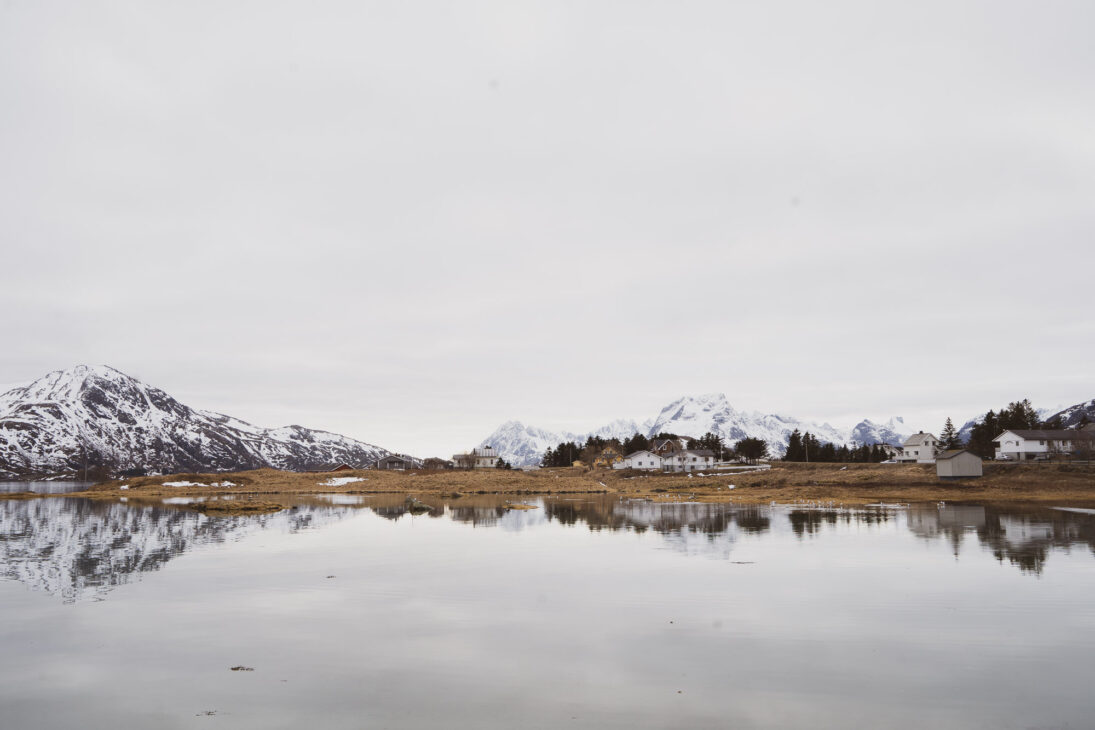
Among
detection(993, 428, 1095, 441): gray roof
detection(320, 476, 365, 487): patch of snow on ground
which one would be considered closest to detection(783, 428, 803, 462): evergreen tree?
detection(993, 428, 1095, 441): gray roof

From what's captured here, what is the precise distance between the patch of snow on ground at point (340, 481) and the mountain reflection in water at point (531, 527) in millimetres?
51223

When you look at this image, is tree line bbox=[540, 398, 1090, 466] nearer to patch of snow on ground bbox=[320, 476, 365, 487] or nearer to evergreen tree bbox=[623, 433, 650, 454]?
evergreen tree bbox=[623, 433, 650, 454]

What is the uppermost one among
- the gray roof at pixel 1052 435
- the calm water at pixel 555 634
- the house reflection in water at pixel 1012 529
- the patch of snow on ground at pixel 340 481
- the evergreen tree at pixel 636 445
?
the gray roof at pixel 1052 435

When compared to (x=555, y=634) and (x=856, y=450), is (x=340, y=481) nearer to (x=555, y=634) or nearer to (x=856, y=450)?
(x=555, y=634)

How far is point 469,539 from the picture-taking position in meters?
40.4

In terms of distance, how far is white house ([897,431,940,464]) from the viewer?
14698 cm

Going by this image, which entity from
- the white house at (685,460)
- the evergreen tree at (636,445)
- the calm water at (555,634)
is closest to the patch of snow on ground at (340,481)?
the white house at (685,460)

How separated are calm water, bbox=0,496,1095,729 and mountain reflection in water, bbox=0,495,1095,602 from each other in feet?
1.42

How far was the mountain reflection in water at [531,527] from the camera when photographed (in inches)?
1147

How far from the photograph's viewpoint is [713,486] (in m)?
95.8

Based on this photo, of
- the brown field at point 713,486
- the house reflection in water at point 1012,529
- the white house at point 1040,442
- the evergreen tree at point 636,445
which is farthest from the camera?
the evergreen tree at point 636,445

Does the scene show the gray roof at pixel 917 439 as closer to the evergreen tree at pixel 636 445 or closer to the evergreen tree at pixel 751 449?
the evergreen tree at pixel 751 449

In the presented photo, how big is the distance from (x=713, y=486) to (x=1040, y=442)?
69.6m

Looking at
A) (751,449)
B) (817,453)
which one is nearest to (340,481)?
(751,449)
